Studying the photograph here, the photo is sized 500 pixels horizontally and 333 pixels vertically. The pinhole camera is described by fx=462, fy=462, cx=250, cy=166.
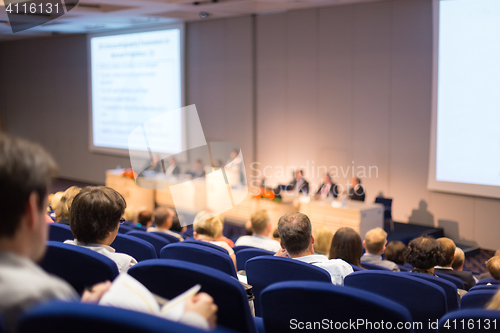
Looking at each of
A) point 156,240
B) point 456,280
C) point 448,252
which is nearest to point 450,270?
point 448,252

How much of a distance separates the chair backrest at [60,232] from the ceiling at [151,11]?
6.64 meters

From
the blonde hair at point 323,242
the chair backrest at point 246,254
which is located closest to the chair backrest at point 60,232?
the chair backrest at point 246,254

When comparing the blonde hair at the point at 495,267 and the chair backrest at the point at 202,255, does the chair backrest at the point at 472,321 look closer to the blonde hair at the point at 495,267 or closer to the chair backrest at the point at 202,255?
the chair backrest at the point at 202,255

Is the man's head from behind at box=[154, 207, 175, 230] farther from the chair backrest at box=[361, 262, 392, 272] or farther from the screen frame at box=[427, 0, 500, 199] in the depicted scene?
the screen frame at box=[427, 0, 500, 199]

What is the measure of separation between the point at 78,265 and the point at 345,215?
6040mm

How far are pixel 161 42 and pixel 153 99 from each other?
143 centimetres

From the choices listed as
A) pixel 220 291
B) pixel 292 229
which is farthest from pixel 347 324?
pixel 292 229

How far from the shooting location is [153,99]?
11.8m

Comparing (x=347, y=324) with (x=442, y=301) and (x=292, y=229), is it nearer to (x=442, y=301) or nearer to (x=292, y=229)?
(x=442, y=301)

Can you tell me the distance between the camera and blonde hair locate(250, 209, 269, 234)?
187 inches

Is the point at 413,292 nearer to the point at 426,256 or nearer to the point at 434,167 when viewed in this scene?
the point at 426,256

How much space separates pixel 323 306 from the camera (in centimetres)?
127

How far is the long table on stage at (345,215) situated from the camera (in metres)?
7.21

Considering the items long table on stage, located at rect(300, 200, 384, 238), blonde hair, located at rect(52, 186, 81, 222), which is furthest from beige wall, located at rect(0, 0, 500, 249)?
blonde hair, located at rect(52, 186, 81, 222)
